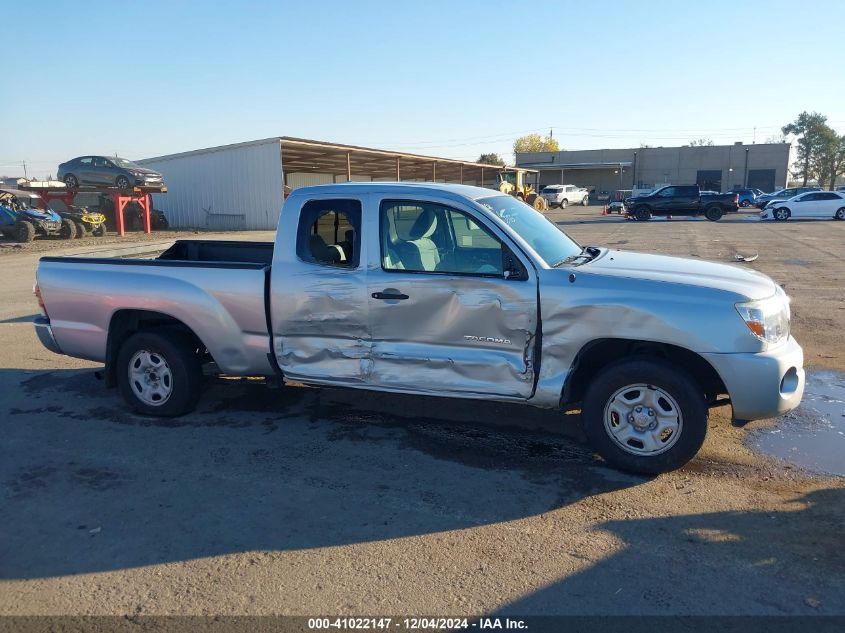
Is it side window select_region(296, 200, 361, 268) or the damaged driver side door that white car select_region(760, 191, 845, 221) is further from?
side window select_region(296, 200, 361, 268)

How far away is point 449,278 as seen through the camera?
466cm

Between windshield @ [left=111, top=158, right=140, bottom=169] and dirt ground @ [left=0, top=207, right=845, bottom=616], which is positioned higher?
windshield @ [left=111, top=158, right=140, bottom=169]

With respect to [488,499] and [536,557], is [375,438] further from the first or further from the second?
[536,557]

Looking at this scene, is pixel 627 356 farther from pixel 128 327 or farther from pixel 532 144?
pixel 532 144

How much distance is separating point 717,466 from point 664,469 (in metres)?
0.49

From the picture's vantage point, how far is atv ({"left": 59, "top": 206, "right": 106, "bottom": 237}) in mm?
27453

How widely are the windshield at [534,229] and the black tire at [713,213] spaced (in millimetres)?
32893

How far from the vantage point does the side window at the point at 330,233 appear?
16.5 ft

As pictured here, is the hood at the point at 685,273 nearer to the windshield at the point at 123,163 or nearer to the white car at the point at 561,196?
the windshield at the point at 123,163

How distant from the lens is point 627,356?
4.52 m

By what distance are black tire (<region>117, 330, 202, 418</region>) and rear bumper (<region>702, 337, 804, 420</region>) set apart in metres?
4.03

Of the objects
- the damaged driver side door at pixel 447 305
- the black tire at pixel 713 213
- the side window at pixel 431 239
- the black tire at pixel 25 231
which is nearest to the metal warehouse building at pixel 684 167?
the black tire at pixel 713 213

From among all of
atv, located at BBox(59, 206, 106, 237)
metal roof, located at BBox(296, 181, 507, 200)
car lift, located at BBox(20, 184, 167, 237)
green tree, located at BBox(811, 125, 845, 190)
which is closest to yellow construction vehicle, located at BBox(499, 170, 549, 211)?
car lift, located at BBox(20, 184, 167, 237)

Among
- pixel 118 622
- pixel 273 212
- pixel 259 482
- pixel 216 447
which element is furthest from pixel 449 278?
pixel 273 212
